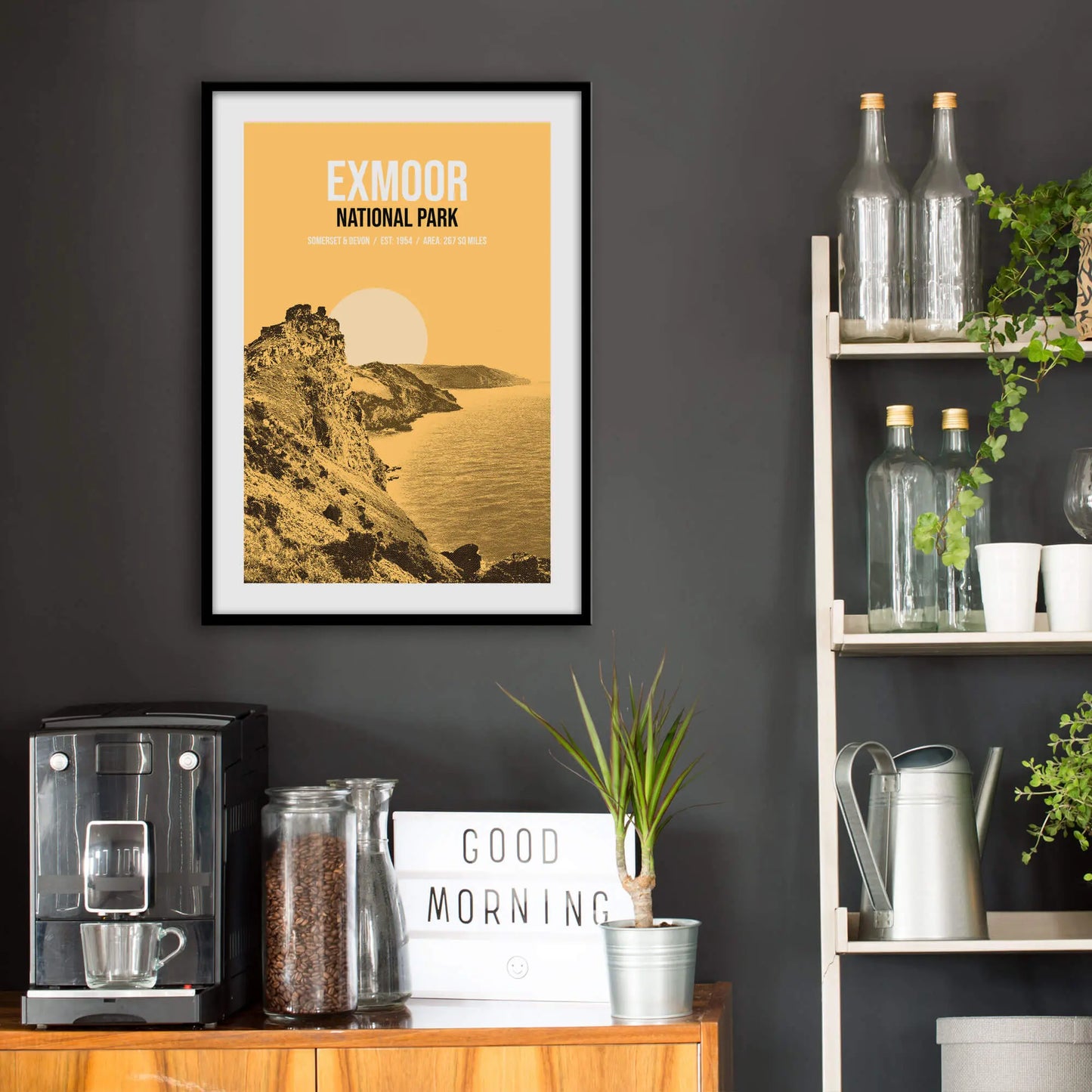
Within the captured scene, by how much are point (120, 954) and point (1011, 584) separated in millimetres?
1324

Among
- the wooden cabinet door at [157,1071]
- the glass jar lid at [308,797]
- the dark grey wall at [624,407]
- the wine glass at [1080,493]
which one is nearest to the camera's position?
the wooden cabinet door at [157,1071]

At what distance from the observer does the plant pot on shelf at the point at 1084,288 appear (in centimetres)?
A: 189

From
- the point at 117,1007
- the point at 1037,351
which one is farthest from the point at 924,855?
the point at 117,1007

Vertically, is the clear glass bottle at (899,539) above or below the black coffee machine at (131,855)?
above

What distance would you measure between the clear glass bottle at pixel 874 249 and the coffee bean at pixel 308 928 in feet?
3.54

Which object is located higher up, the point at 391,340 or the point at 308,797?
the point at 391,340

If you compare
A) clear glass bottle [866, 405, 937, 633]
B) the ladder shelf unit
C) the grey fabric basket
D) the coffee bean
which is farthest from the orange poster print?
the grey fabric basket

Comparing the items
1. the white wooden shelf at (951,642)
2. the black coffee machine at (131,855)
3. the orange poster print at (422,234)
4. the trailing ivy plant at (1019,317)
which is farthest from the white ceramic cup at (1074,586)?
the black coffee machine at (131,855)

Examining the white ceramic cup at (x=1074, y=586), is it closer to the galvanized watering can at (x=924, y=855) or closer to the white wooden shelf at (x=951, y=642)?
the white wooden shelf at (x=951, y=642)

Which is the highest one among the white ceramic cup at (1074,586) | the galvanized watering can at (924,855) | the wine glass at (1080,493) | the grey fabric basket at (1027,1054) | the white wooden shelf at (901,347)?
the white wooden shelf at (901,347)

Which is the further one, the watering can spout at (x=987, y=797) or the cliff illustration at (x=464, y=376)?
the cliff illustration at (x=464, y=376)

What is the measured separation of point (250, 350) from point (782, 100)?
960mm

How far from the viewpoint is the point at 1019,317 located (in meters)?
1.85

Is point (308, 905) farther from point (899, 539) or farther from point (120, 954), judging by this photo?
point (899, 539)
